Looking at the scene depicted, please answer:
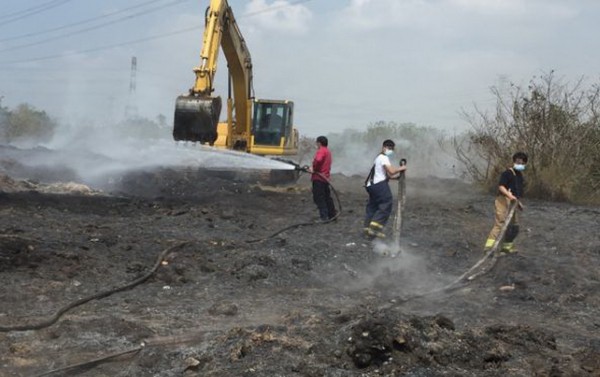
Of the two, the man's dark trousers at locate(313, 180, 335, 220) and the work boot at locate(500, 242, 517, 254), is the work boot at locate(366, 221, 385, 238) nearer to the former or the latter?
the work boot at locate(500, 242, 517, 254)

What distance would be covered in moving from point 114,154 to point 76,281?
18.2 meters

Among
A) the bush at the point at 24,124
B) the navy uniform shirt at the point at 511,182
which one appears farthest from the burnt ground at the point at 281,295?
the bush at the point at 24,124

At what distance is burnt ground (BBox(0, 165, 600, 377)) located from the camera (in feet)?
16.7

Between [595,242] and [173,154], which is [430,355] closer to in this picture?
[595,242]

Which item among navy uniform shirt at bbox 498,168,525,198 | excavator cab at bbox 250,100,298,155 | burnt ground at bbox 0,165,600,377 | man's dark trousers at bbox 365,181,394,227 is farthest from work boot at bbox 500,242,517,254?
excavator cab at bbox 250,100,298,155

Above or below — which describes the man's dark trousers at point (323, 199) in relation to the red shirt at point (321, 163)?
below

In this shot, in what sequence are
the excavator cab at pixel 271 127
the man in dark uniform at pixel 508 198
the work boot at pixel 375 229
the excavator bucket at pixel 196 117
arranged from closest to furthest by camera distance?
the man in dark uniform at pixel 508 198 < the work boot at pixel 375 229 < the excavator bucket at pixel 196 117 < the excavator cab at pixel 271 127

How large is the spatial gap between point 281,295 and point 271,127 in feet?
41.7

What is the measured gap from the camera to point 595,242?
11.8m

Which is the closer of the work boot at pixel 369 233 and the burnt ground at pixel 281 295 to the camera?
the burnt ground at pixel 281 295

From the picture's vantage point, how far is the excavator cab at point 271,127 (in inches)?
786

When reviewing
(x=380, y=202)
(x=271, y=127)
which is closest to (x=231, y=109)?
(x=271, y=127)

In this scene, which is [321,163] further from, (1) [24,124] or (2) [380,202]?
(1) [24,124]

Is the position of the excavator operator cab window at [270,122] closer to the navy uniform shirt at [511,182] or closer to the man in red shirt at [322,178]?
the man in red shirt at [322,178]
